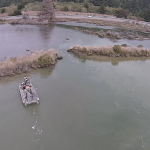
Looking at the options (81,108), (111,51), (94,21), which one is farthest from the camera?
(94,21)

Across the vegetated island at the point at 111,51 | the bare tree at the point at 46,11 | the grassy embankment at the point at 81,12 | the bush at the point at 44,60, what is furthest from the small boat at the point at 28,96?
the bare tree at the point at 46,11

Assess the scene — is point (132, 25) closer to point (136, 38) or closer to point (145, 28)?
point (145, 28)

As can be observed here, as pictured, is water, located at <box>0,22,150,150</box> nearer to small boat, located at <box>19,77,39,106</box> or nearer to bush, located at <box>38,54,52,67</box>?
small boat, located at <box>19,77,39,106</box>

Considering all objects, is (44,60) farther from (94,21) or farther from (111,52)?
(94,21)

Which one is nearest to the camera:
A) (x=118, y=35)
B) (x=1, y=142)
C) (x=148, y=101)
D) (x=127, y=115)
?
(x=1, y=142)

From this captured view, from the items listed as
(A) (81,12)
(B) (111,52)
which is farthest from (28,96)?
(A) (81,12)

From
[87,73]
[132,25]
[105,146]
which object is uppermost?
[132,25]

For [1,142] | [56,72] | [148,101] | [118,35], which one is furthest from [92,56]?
[1,142]

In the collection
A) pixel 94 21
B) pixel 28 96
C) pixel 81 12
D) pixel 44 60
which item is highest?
pixel 81 12
